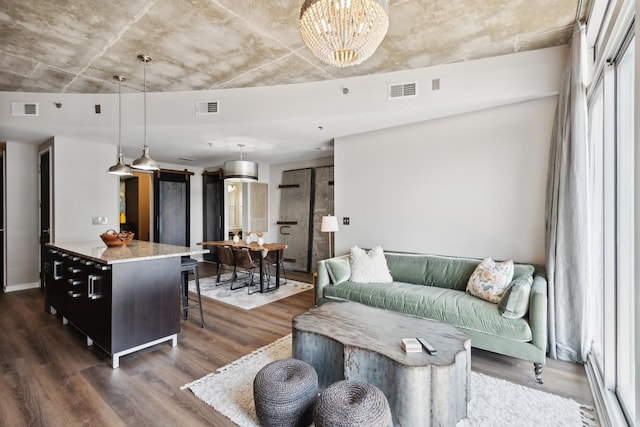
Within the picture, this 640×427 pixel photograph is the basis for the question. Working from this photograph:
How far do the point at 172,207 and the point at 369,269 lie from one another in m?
5.29

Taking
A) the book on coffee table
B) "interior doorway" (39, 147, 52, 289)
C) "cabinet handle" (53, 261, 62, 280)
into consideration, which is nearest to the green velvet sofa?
the book on coffee table

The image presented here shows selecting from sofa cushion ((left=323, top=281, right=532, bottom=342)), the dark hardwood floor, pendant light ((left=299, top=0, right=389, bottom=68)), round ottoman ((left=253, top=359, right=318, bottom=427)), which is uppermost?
pendant light ((left=299, top=0, right=389, bottom=68))

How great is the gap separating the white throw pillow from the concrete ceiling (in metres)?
2.20

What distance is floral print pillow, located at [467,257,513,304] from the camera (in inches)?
108

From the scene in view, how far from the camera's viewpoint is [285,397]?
1692 millimetres

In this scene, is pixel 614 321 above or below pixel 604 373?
above

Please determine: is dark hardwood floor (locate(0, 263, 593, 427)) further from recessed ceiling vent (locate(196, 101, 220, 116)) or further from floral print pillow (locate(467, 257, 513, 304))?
recessed ceiling vent (locate(196, 101, 220, 116))

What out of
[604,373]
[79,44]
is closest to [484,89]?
[604,373]

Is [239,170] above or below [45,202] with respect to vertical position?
above

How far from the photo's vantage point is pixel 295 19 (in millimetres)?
2461

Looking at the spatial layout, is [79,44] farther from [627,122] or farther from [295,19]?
[627,122]

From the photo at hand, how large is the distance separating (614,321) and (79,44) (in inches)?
198

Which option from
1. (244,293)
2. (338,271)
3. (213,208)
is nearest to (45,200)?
(213,208)

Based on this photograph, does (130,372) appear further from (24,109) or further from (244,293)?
(24,109)
